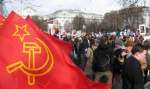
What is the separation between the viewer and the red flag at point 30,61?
5.11 meters

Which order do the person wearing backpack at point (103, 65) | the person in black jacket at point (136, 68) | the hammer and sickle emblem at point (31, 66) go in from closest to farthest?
the hammer and sickle emblem at point (31, 66), the person in black jacket at point (136, 68), the person wearing backpack at point (103, 65)

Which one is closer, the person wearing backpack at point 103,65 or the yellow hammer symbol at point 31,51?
the yellow hammer symbol at point 31,51

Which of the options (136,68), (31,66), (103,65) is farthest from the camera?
(103,65)

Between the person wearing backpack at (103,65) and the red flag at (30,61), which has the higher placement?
the red flag at (30,61)

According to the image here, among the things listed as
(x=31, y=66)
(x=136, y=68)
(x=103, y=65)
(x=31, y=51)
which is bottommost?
(x=103, y=65)

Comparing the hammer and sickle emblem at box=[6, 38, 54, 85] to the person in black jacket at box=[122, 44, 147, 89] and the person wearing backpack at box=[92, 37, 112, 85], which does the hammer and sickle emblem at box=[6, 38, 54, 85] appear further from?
the person wearing backpack at box=[92, 37, 112, 85]

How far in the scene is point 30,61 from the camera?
5102 millimetres

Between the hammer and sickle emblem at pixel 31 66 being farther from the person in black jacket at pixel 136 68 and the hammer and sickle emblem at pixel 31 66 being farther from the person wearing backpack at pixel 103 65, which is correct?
the person wearing backpack at pixel 103 65

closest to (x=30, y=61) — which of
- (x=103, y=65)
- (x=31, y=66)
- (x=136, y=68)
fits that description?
(x=31, y=66)

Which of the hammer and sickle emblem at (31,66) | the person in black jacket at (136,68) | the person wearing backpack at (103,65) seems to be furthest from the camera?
the person wearing backpack at (103,65)

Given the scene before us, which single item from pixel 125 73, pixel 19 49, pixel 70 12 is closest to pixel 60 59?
pixel 19 49

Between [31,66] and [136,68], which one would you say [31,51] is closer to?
[31,66]

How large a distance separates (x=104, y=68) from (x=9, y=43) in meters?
8.04

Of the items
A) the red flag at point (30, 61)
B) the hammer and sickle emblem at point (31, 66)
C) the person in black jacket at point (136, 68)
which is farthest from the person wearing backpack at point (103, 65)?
the hammer and sickle emblem at point (31, 66)
